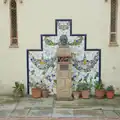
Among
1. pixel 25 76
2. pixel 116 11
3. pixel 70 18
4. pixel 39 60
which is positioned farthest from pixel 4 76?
pixel 116 11

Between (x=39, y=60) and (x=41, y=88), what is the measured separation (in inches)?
43.0

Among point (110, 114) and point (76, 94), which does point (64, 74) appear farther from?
point (110, 114)

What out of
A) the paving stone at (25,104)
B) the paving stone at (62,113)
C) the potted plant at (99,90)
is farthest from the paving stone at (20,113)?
the potted plant at (99,90)

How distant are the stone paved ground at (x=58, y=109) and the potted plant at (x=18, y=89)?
0.26m

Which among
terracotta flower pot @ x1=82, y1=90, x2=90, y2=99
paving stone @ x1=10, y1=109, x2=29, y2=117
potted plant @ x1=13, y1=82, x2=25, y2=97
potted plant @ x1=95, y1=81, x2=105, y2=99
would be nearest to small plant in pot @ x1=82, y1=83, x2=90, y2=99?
terracotta flower pot @ x1=82, y1=90, x2=90, y2=99

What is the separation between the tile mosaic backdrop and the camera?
1123cm

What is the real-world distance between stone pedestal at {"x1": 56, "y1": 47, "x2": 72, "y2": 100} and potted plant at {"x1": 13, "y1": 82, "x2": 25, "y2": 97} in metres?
1.45

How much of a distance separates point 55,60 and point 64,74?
796mm

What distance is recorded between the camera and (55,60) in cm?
1130

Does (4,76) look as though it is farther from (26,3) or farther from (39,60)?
(26,3)

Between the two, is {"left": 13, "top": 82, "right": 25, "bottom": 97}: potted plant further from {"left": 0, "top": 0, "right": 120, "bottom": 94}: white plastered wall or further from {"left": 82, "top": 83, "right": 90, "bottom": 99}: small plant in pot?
{"left": 82, "top": 83, "right": 90, "bottom": 99}: small plant in pot

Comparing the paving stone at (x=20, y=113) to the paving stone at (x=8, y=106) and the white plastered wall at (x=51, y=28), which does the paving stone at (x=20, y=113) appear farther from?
the white plastered wall at (x=51, y=28)

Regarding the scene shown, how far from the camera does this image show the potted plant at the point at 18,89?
11156 mm

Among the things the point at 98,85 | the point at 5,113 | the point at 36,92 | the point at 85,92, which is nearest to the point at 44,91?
the point at 36,92
